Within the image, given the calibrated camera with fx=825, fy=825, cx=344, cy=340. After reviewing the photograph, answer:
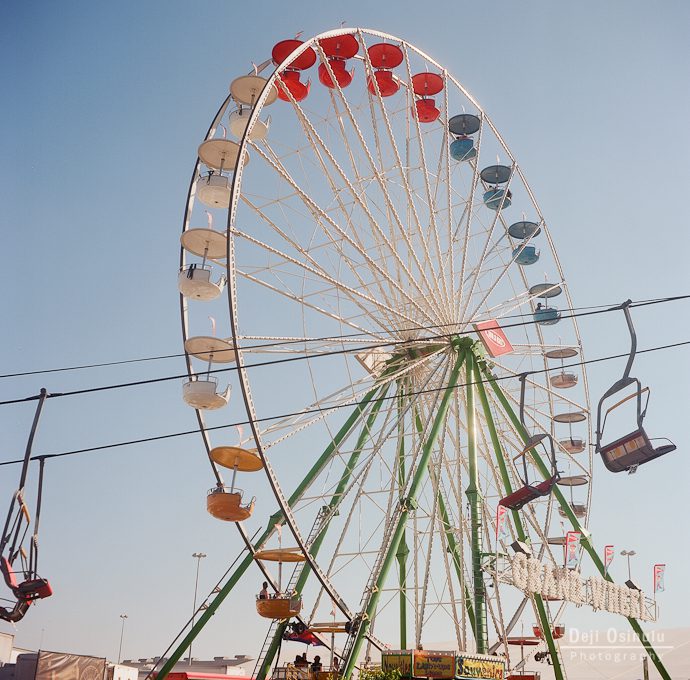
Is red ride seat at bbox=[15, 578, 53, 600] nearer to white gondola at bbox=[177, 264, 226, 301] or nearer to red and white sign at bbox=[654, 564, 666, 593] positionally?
white gondola at bbox=[177, 264, 226, 301]

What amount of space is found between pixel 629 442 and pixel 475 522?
8245mm

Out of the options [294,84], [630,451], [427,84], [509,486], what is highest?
[427,84]

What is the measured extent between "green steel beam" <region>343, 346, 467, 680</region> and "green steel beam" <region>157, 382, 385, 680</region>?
1894 mm

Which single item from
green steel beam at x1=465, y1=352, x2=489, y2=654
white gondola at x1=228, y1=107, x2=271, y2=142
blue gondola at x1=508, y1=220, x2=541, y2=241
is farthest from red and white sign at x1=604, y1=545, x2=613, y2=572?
white gondola at x1=228, y1=107, x2=271, y2=142

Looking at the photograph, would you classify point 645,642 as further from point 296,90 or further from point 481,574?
point 296,90

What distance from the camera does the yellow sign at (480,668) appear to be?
59.6ft

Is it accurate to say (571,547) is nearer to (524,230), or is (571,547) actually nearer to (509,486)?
(509,486)

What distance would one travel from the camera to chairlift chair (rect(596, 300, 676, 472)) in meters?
12.6

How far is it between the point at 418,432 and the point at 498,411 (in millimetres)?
2430

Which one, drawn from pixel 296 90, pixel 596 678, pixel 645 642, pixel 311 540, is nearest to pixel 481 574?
pixel 311 540

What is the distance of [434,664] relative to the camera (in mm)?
18406

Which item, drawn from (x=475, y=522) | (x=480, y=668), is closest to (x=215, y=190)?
(x=475, y=522)

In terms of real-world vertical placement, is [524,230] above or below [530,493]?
above

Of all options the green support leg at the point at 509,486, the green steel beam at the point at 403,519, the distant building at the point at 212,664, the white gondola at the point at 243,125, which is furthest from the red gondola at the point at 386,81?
the distant building at the point at 212,664
